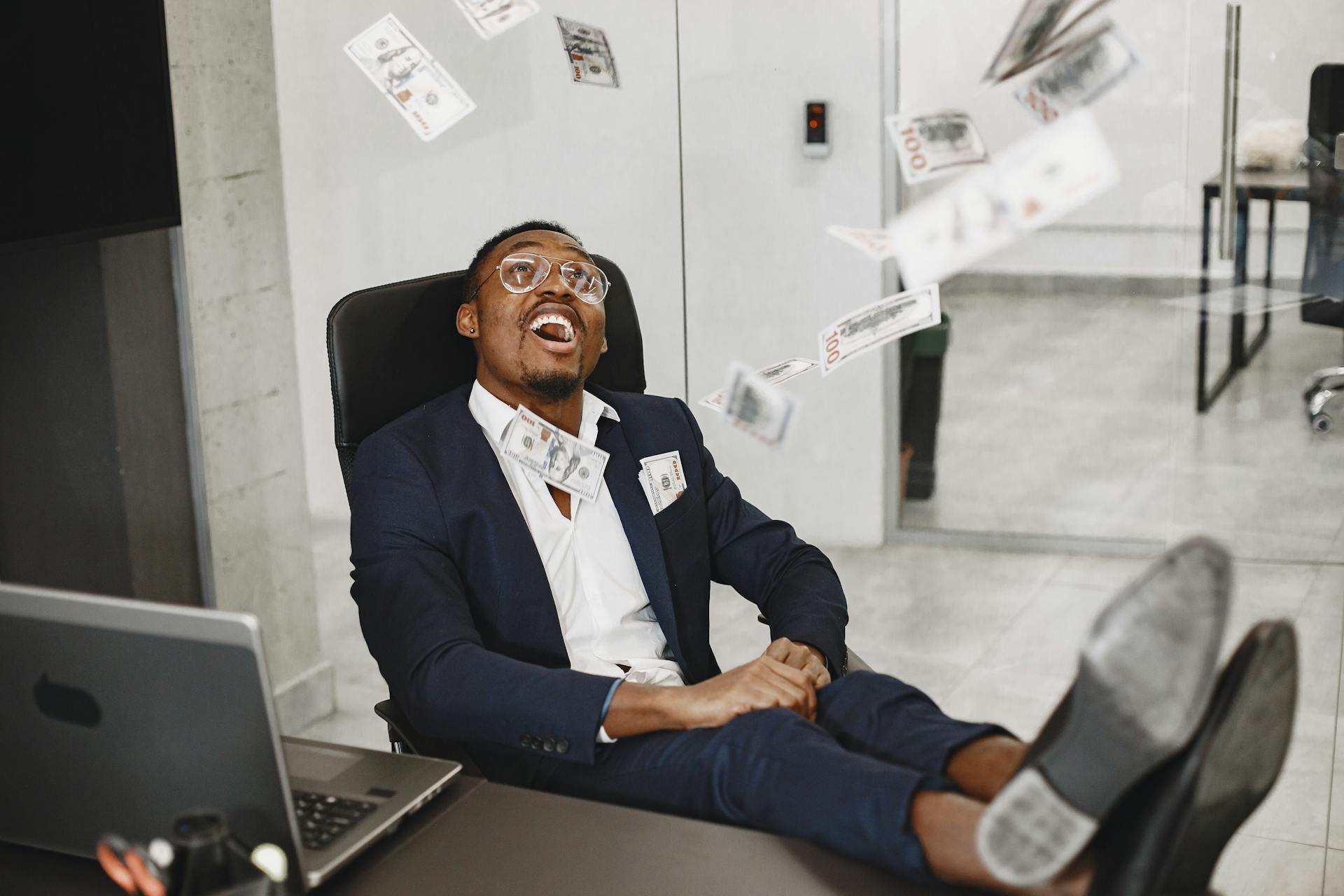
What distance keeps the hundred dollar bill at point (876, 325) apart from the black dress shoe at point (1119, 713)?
919 mm

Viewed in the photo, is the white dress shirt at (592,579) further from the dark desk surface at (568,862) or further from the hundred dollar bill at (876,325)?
the dark desk surface at (568,862)

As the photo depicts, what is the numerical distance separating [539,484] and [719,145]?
4.59 feet

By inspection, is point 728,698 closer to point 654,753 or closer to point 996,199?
point 654,753

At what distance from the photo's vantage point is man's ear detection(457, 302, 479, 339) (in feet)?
6.64

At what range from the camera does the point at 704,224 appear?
10.3ft

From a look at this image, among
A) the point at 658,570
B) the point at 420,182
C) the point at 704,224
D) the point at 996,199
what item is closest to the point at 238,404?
the point at 420,182

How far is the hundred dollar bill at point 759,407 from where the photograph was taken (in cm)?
150

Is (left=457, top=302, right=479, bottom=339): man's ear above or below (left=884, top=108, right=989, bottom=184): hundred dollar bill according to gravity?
below

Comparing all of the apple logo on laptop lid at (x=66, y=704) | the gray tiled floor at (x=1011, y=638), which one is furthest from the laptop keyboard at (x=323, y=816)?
the gray tiled floor at (x=1011, y=638)

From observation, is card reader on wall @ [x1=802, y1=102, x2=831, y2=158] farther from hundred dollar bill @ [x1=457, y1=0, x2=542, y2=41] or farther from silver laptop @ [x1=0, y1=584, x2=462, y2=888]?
silver laptop @ [x1=0, y1=584, x2=462, y2=888]

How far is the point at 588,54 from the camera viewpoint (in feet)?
10.1

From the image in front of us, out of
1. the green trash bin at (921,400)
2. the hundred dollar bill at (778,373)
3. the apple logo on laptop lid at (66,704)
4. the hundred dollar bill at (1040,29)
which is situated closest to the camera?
the apple logo on laptop lid at (66,704)

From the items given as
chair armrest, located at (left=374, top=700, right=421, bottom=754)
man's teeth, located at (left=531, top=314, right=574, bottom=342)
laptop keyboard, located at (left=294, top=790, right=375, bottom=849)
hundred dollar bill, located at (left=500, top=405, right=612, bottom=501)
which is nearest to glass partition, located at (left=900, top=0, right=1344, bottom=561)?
man's teeth, located at (left=531, top=314, right=574, bottom=342)

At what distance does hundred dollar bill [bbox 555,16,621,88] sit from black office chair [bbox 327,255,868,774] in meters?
1.08
